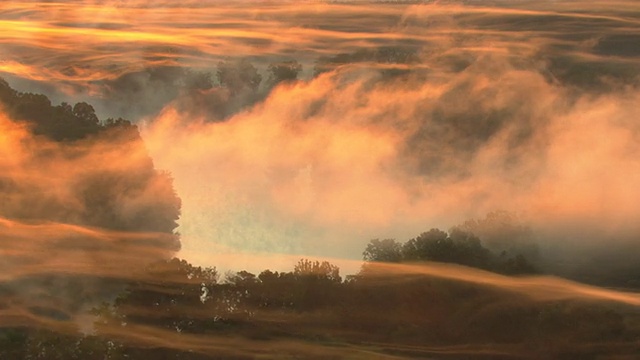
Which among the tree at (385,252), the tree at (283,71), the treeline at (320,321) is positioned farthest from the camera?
the tree at (283,71)

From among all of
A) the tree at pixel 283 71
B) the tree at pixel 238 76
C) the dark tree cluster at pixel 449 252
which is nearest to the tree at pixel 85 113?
the tree at pixel 238 76

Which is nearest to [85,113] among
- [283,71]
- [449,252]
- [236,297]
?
[283,71]

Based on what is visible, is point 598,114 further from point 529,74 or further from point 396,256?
point 396,256

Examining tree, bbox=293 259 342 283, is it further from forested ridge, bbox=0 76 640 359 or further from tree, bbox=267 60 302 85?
tree, bbox=267 60 302 85

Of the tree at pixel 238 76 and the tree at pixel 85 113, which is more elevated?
the tree at pixel 238 76

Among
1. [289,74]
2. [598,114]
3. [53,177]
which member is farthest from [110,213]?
[598,114]

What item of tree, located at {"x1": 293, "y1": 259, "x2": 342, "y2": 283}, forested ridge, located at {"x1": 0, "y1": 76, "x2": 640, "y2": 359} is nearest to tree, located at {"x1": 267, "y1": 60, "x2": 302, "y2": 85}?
forested ridge, located at {"x1": 0, "y1": 76, "x2": 640, "y2": 359}

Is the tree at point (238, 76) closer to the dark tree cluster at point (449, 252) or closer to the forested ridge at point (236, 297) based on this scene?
the forested ridge at point (236, 297)

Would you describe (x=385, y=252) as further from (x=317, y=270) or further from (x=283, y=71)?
(x=283, y=71)
